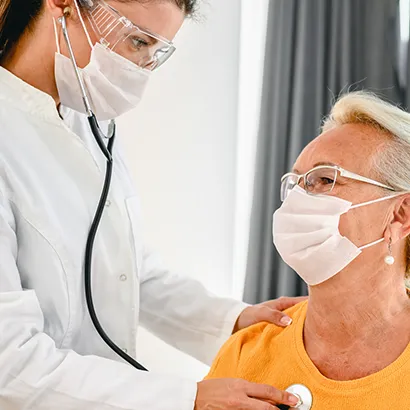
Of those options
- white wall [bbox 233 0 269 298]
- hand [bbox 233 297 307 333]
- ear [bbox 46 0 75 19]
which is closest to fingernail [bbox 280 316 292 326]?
hand [bbox 233 297 307 333]

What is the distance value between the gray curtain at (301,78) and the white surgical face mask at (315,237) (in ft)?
4.06

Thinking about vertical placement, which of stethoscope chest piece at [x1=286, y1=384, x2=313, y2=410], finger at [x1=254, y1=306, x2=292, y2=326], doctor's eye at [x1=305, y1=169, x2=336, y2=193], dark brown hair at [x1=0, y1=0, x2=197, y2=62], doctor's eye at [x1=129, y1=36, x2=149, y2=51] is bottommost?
stethoscope chest piece at [x1=286, y1=384, x2=313, y2=410]

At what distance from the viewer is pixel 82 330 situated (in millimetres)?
1376

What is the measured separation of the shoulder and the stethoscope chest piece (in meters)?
0.16

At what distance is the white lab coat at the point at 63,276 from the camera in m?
1.16

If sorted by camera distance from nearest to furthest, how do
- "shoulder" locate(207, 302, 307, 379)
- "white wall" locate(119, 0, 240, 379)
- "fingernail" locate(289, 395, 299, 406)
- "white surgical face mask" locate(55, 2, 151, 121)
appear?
"fingernail" locate(289, 395, 299, 406) → "white surgical face mask" locate(55, 2, 151, 121) → "shoulder" locate(207, 302, 307, 379) → "white wall" locate(119, 0, 240, 379)

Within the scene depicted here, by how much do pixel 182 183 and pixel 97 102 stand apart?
4.67 feet

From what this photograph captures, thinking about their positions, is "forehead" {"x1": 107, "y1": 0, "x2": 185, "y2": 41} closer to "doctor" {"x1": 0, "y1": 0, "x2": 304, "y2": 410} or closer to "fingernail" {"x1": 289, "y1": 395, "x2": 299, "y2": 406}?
"doctor" {"x1": 0, "y1": 0, "x2": 304, "y2": 410}

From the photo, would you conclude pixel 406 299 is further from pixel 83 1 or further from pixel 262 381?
pixel 83 1

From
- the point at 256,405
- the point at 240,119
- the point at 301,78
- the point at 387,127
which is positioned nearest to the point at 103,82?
the point at 387,127

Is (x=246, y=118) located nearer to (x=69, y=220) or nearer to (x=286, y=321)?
(x=286, y=321)

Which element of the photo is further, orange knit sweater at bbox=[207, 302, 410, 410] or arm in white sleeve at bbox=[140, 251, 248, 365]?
arm in white sleeve at bbox=[140, 251, 248, 365]

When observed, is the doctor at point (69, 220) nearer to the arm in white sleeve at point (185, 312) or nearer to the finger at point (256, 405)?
the finger at point (256, 405)

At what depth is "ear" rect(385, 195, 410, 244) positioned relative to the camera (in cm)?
137
